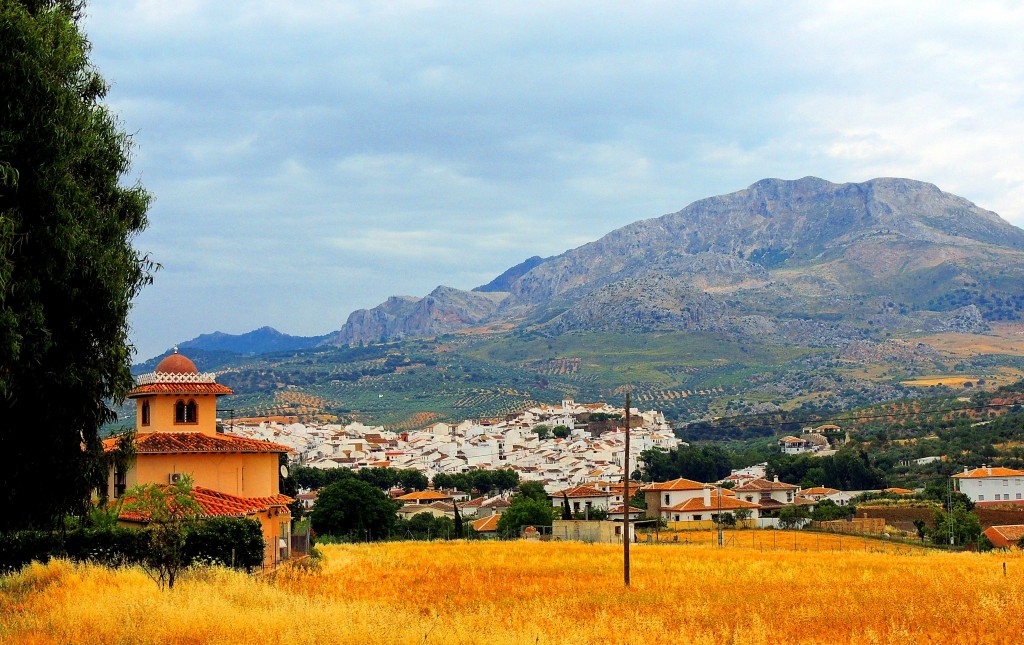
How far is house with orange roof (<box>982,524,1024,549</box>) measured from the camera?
58906 millimetres

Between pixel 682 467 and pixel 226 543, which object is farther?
pixel 682 467

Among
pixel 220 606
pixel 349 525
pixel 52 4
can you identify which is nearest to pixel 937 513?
pixel 349 525

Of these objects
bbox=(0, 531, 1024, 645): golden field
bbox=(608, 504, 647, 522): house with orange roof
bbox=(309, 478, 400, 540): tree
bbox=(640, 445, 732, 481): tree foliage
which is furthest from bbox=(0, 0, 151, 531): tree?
bbox=(640, 445, 732, 481): tree foliage

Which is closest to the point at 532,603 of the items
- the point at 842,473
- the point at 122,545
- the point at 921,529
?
the point at 122,545

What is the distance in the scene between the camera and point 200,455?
112ft

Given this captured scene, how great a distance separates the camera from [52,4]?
1536 centimetres

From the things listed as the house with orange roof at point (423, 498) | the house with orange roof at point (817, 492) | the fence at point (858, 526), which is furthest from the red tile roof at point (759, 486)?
the fence at point (858, 526)

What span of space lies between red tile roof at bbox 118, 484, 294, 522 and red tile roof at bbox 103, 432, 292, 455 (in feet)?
4.05

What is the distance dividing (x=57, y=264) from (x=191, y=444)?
21.2 metres

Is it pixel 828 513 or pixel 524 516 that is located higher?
pixel 524 516

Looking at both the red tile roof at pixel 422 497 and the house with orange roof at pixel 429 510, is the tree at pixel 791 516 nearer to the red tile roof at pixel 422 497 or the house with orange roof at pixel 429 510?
the house with orange roof at pixel 429 510

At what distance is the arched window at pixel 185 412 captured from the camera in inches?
1396

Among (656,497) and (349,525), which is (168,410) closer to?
(349,525)

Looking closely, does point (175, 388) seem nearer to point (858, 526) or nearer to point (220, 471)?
point (220, 471)
